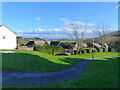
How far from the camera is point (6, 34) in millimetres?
28656

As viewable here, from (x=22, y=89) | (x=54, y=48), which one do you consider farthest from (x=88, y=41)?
(x=22, y=89)

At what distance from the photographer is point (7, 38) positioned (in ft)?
94.3

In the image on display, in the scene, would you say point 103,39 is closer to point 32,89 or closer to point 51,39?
point 51,39

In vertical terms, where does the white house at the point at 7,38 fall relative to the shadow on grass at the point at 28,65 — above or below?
above

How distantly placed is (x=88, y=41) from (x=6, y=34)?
134ft

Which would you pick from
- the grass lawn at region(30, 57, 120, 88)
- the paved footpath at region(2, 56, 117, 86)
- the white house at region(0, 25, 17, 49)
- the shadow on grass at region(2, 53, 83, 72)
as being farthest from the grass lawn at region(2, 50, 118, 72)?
the white house at region(0, 25, 17, 49)

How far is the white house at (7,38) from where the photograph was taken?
1099 inches

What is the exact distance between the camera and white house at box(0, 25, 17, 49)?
27.9 meters

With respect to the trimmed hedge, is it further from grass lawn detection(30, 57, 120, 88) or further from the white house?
grass lawn detection(30, 57, 120, 88)

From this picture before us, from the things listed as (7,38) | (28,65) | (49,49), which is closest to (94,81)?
(28,65)

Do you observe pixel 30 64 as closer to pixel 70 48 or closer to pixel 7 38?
pixel 7 38

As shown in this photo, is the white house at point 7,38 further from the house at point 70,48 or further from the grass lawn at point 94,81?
the grass lawn at point 94,81

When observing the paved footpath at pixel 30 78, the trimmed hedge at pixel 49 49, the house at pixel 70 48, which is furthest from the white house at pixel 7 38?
the paved footpath at pixel 30 78

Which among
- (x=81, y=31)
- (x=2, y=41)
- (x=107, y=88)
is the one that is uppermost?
(x=81, y=31)
